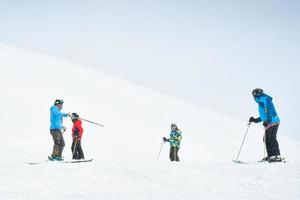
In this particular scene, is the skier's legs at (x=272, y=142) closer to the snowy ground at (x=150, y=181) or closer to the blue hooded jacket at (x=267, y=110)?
the blue hooded jacket at (x=267, y=110)

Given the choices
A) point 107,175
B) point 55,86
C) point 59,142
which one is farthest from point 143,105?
point 107,175

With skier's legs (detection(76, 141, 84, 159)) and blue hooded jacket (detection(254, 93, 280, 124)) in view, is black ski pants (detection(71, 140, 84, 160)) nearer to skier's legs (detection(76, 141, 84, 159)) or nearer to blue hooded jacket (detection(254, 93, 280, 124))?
skier's legs (detection(76, 141, 84, 159))

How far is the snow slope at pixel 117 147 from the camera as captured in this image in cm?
812

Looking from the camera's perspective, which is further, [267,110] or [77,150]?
[77,150]

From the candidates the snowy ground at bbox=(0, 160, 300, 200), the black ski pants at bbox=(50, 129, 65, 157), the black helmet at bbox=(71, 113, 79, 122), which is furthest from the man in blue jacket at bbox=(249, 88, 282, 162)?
the black ski pants at bbox=(50, 129, 65, 157)

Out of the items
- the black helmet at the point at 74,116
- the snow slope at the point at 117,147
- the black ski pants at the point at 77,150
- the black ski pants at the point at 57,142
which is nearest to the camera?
the snow slope at the point at 117,147

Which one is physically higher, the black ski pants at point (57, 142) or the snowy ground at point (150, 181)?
the black ski pants at point (57, 142)

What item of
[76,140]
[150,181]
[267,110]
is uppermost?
[267,110]

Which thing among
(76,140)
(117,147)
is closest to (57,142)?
(76,140)

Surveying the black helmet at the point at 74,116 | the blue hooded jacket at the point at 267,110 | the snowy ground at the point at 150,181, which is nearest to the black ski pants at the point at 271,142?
the blue hooded jacket at the point at 267,110

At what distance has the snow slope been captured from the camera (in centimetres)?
812

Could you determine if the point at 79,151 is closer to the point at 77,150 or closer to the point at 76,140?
the point at 77,150

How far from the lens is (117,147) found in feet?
81.0

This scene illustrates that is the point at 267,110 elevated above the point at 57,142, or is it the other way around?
the point at 267,110
